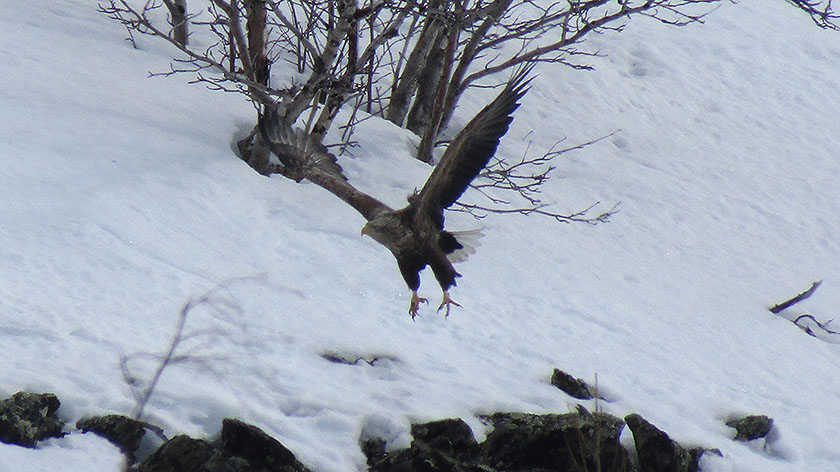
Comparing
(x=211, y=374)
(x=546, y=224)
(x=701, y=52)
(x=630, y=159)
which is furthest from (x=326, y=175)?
(x=701, y=52)

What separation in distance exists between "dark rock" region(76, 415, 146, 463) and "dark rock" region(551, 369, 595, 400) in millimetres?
2660

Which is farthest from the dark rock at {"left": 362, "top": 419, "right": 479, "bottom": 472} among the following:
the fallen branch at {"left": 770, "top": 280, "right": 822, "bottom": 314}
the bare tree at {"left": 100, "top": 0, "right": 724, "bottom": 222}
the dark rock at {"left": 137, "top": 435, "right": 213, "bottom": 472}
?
the fallen branch at {"left": 770, "top": 280, "right": 822, "bottom": 314}

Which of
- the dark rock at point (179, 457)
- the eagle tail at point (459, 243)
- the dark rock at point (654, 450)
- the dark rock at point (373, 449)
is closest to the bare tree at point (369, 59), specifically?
the eagle tail at point (459, 243)

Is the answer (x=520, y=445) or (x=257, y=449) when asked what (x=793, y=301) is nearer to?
(x=520, y=445)

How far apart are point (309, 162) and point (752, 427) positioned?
311cm

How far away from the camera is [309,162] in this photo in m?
5.25

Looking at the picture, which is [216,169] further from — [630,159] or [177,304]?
[630,159]

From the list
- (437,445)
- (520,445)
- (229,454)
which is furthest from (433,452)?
(229,454)

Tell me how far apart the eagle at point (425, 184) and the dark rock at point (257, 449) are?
1257mm

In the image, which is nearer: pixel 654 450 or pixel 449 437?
pixel 449 437

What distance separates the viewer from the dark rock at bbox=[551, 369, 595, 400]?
18.7ft

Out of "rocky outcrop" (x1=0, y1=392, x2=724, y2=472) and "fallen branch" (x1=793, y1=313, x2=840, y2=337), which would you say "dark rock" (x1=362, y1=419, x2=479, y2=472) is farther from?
"fallen branch" (x1=793, y1=313, x2=840, y2=337)

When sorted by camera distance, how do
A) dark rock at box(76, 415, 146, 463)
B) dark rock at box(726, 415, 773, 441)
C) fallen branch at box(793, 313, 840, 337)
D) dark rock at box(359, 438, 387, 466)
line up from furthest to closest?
fallen branch at box(793, 313, 840, 337)
dark rock at box(726, 415, 773, 441)
dark rock at box(359, 438, 387, 466)
dark rock at box(76, 415, 146, 463)

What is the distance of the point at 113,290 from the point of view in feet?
17.6
